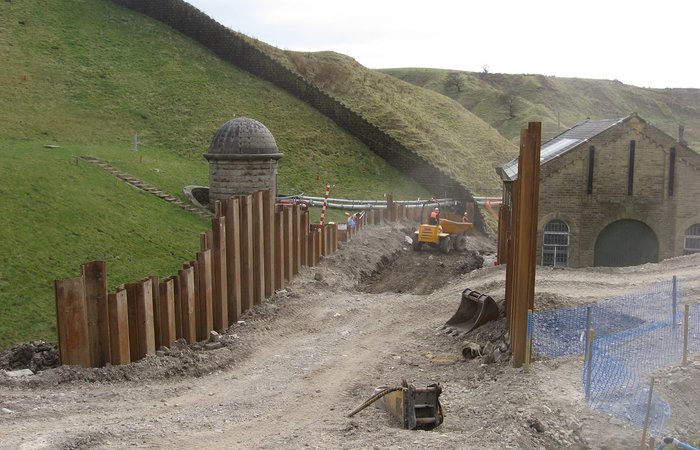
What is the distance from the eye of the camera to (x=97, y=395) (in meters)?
10.9

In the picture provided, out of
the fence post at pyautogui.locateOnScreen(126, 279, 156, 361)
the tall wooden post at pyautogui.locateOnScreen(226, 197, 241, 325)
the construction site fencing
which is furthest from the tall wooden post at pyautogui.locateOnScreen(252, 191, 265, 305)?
the construction site fencing

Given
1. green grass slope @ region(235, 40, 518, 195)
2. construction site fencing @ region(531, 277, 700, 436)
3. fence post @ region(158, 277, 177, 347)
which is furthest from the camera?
green grass slope @ region(235, 40, 518, 195)

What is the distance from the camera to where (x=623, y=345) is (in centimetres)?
1188

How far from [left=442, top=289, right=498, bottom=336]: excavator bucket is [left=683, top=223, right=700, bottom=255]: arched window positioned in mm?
13905

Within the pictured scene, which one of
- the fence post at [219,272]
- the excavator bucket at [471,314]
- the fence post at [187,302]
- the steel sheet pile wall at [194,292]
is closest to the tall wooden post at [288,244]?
the steel sheet pile wall at [194,292]

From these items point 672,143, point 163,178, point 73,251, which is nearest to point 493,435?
point 73,251

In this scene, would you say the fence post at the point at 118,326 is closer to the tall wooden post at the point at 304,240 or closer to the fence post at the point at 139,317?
the fence post at the point at 139,317

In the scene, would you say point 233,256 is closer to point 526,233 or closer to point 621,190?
point 526,233

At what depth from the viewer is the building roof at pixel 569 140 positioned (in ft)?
83.9

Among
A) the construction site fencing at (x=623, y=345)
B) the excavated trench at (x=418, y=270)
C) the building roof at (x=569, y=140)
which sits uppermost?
the building roof at (x=569, y=140)

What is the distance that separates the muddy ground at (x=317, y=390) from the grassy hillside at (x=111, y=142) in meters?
2.73

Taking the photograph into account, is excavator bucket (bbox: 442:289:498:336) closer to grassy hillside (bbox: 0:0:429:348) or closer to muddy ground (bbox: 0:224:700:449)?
muddy ground (bbox: 0:224:700:449)

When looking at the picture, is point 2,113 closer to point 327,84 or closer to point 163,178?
point 163,178

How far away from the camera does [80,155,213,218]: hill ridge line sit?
26.0 metres
